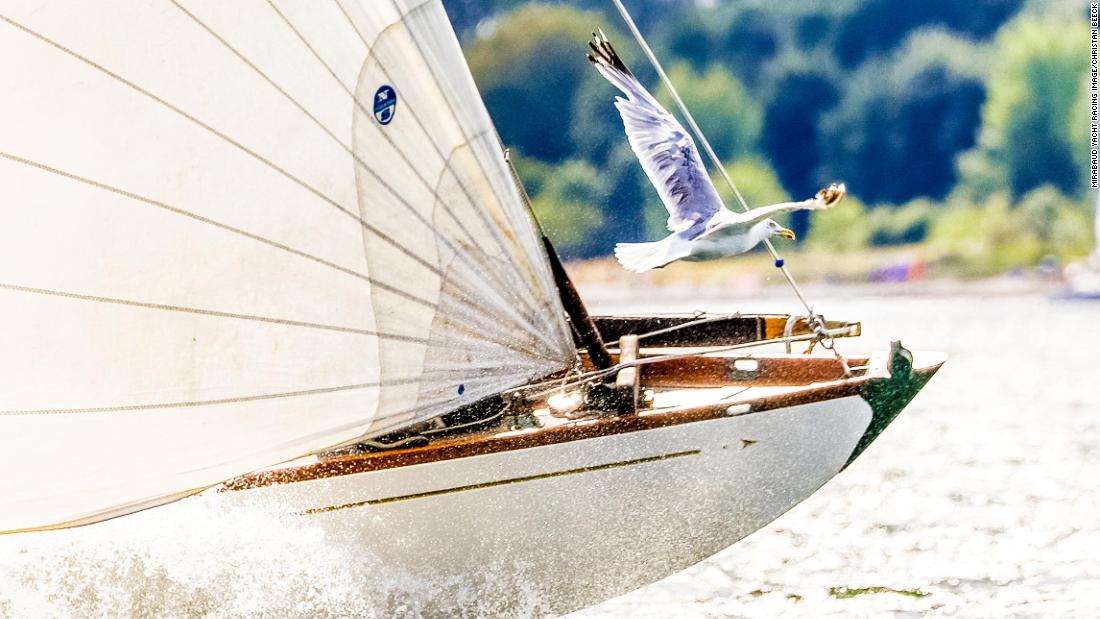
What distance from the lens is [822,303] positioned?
114 feet

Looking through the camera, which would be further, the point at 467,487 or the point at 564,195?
the point at 564,195

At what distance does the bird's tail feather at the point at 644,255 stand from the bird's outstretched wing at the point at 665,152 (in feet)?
0.46

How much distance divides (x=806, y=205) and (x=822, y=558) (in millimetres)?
2895

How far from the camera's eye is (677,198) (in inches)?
296

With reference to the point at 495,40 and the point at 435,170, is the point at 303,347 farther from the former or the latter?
the point at 495,40

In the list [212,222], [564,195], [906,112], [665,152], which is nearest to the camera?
[212,222]

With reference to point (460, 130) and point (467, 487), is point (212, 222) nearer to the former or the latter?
point (460, 130)

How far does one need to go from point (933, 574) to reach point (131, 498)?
447 centimetres

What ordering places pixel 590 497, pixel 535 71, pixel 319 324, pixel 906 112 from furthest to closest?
pixel 906 112
pixel 535 71
pixel 590 497
pixel 319 324

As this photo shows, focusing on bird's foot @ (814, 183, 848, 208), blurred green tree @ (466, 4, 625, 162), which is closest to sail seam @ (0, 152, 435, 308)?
bird's foot @ (814, 183, 848, 208)

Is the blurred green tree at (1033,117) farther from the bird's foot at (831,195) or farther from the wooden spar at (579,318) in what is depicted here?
the bird's foot at (831,195)

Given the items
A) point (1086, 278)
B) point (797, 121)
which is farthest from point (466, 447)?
point (797, 121)

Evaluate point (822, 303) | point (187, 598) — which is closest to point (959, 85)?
point (822, 303)

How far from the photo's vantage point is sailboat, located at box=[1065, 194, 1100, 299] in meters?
35.9
